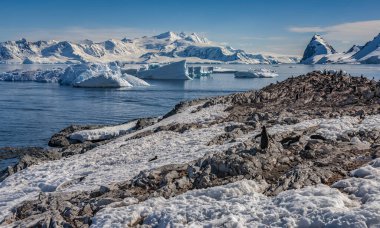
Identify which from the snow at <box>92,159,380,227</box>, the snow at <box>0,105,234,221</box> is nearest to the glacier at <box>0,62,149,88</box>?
the snow at <box>0,105,234,221</box>

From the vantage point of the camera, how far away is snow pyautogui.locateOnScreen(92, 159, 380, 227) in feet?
33.0

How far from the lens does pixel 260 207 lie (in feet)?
36.7

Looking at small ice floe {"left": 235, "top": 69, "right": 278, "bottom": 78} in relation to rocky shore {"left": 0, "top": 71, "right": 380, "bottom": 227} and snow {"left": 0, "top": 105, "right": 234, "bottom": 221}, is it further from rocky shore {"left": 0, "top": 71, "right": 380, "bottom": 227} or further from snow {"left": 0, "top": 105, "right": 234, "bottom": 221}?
snow {"left": 0, "top": 105, "right": 234, "bottom": 221}

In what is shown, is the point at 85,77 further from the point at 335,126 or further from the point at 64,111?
the point at 335,126

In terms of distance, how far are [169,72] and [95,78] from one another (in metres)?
33.2

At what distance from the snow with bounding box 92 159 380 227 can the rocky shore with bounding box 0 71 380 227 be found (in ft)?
0.09

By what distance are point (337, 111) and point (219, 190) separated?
13659 mm

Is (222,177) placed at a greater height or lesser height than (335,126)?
lesser

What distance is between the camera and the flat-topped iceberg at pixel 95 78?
101m

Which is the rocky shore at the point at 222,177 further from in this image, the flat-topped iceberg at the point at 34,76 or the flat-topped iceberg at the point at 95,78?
the flat-topped iceberg at the point at 34,76

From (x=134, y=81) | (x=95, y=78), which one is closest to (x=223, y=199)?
(x=95, y=78)

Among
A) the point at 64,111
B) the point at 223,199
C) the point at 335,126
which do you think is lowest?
the point at 64,111

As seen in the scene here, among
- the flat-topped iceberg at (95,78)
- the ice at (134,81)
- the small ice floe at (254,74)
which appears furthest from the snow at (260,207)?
the small ice floe at (254,74)

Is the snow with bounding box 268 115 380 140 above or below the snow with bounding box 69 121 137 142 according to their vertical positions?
above
